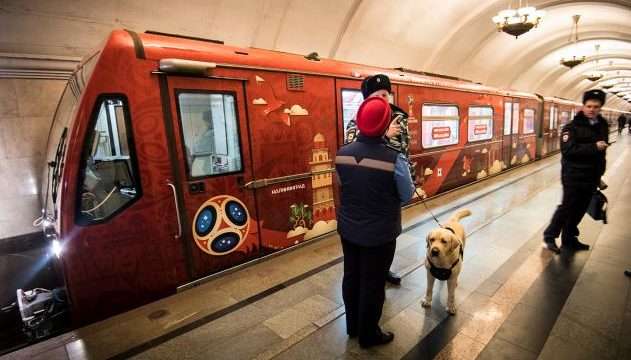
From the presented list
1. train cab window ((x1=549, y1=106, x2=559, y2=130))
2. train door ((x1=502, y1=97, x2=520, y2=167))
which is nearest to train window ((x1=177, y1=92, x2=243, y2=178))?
train door ((x1=502, y1=97, x2=520, y2=167))

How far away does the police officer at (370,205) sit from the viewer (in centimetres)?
204

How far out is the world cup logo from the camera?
10.7 feet

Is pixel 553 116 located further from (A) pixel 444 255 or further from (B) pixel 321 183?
(A) pixel 444 255

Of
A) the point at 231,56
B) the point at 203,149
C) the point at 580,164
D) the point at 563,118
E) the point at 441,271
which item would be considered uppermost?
the point at 231,56

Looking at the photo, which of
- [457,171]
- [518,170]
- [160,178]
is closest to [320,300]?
[160,178]

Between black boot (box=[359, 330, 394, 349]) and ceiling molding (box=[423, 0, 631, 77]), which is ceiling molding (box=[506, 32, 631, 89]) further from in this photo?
black boot (box=[359, 330, 394, 349])

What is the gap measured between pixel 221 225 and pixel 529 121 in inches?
464

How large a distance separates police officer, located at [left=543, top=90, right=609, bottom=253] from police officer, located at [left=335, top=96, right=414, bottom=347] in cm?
288

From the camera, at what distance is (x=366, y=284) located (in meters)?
2.22

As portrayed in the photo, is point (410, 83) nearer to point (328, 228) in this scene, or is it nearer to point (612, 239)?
point (328, 228)

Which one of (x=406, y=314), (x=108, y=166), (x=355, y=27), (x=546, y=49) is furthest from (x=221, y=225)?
(x=546, y=49)

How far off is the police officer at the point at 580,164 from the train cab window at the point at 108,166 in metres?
4.66

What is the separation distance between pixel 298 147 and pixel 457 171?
4.92 metres

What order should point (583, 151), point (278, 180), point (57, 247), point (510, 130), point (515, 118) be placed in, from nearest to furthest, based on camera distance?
point (57, 247) < point (583, 151) < point (278, 180) < point (510, 130) < point (515, 118)
